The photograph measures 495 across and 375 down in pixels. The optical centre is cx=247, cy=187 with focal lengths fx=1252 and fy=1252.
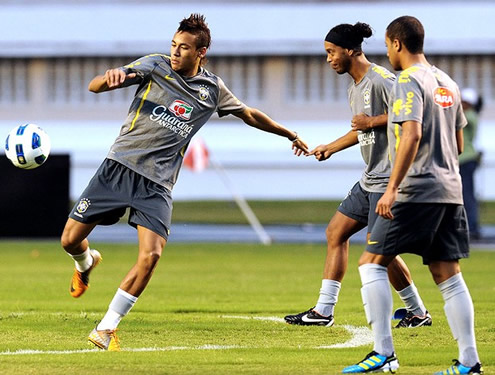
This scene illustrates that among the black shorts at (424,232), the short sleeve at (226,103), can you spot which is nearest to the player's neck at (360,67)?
the short sleeve at (226,103)

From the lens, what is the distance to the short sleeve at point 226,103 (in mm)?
10094

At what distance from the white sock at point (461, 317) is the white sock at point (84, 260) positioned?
143 inches

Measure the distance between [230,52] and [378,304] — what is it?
1305 inches

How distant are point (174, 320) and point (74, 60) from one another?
31346 mm

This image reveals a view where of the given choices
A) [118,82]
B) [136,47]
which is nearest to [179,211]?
[136,47]

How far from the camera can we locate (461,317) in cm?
782

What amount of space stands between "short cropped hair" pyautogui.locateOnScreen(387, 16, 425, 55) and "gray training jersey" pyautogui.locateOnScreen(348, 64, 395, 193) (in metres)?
1.97

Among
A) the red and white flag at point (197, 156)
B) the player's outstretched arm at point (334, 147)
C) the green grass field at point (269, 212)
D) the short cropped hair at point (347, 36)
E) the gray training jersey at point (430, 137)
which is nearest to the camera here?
the gray training jersey at point (430, 137)

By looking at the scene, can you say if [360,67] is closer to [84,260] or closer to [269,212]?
[84,260]

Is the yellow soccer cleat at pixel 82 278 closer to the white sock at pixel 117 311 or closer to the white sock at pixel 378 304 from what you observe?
the white sock at pixel 117 311

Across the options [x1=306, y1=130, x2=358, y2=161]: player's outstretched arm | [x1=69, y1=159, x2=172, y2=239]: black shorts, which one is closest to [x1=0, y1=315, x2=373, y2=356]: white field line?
[x1=69, y1=159, x2=172, y2=239]: black shorts

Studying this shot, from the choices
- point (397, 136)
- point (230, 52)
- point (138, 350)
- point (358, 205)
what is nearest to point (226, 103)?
point (358, 205)

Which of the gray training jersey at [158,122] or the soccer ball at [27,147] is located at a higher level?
the gray training jersey at [158,122]

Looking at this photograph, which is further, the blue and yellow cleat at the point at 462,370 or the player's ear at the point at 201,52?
the player's ear at the point at 201,52
